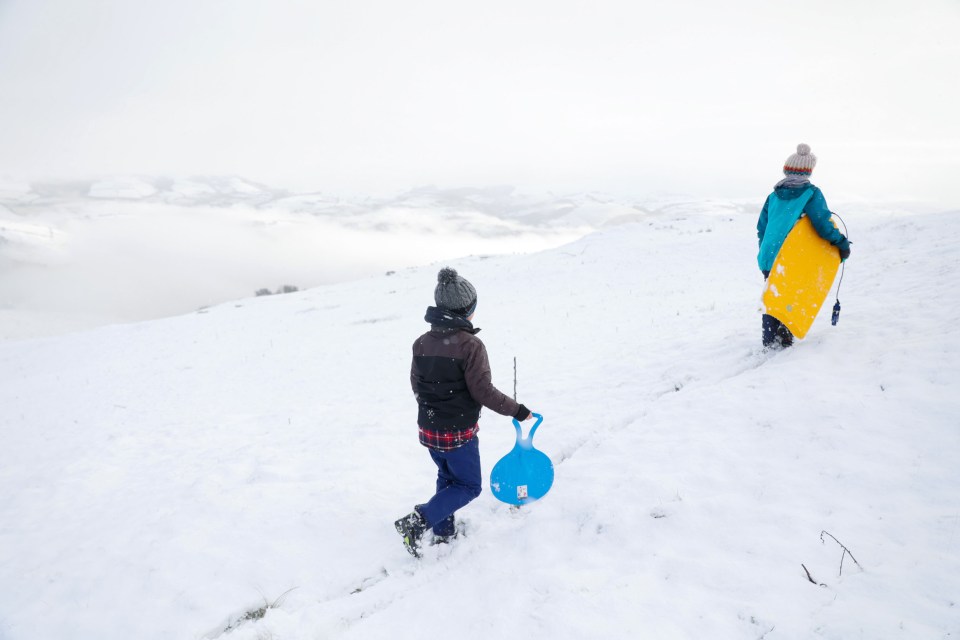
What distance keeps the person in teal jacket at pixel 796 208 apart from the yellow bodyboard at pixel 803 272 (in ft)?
→ 0.30

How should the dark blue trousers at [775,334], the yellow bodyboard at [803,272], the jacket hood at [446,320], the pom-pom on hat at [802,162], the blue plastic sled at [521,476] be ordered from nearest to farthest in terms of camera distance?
the jacket hood at [446,320] → the blue plastic sled at [521,476] → the pom-pom on hat at [802,162] → the yellow bodyboard at [803,272] → the dark blue trousers at [775,334]

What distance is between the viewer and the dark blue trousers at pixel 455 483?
4062mm

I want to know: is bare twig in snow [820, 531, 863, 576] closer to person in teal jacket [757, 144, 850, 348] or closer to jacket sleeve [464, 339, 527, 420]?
jacket sleeve [464, 339, 527, 420]

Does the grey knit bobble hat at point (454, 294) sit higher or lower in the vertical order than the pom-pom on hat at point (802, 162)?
lower

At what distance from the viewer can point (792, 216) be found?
5891 millimetres

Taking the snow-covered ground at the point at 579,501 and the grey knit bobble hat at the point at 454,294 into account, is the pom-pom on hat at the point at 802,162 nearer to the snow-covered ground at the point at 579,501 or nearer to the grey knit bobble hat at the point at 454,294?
the snow-covered ground at the point at 579,501

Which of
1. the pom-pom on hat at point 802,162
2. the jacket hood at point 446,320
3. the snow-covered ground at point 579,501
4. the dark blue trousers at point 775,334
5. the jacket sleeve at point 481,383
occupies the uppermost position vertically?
the pom-pom on hat at point 802,162

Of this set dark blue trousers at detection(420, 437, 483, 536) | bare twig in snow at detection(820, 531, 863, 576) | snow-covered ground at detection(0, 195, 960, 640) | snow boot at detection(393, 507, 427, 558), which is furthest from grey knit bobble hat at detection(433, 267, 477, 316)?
bare twig in snow at detection(820, 531, 863, 576)

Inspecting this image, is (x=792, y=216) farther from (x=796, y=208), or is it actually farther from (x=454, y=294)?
(x=454, y=294)

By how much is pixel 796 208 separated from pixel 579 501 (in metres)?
4.85

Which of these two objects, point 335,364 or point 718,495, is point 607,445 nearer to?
point 718,495

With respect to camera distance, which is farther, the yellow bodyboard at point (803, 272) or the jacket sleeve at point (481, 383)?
the yellow bodyboard at point (803, 272)

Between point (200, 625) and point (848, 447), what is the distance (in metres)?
6.27

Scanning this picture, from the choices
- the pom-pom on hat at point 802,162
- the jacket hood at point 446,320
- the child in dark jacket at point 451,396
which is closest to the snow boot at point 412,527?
the child in dark jacket at point 451,396
